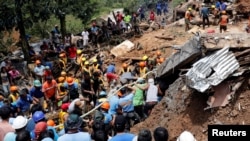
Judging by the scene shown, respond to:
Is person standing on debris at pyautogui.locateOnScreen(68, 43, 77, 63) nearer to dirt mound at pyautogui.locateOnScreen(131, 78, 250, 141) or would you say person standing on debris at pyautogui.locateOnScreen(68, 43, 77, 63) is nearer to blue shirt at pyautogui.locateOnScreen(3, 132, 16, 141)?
dirt mound at pyautogui.locateOnScreen(131, 78, 250, 141)

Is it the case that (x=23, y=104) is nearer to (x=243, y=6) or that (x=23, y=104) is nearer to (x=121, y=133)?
(x=121, y=133)

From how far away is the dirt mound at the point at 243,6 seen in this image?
65.0ft

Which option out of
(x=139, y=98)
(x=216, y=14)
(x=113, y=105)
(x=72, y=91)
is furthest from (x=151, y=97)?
(x=216, y=14)

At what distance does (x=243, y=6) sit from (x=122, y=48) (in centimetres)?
639

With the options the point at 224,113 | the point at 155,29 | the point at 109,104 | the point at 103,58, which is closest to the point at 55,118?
the point at 109,104

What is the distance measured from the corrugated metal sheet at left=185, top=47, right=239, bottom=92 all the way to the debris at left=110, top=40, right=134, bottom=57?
1158 cm

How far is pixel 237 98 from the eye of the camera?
7613 millimetres

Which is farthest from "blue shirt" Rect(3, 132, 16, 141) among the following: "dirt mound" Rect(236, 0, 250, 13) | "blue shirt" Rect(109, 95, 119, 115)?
"dirt mound" Rect(236, 0, 250, 13)

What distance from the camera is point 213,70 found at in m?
7.61

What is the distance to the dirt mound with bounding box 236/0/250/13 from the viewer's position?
19797 millimetres

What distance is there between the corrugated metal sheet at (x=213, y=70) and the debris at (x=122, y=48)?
11583 mm

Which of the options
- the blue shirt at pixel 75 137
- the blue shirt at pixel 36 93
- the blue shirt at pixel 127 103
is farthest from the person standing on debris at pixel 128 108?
the blue shirt at pixel 36 93

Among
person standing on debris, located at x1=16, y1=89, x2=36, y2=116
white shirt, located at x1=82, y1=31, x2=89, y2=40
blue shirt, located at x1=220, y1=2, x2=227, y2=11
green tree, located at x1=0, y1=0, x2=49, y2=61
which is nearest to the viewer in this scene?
person standing on debris, located at x1=16, y1=89, x2=36, y2=116

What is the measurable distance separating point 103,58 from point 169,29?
411 cm
